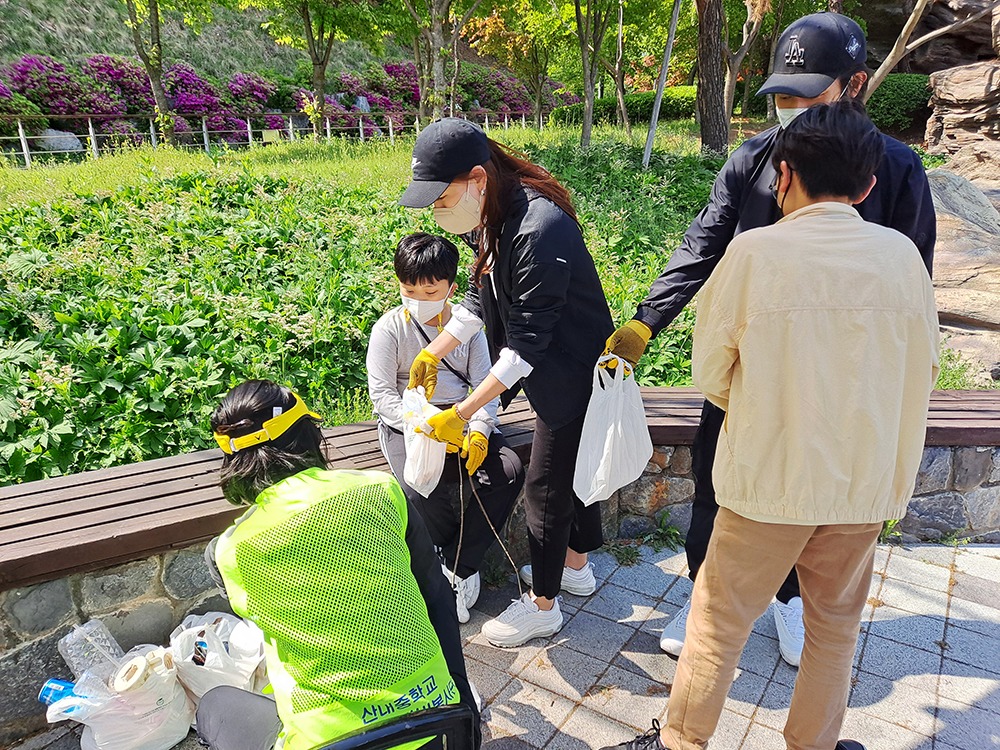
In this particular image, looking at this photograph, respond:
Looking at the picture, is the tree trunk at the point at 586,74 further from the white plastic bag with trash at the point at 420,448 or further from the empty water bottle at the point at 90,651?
the empty water bottle at the point at 90,651

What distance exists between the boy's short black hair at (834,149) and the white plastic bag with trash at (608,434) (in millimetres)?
873

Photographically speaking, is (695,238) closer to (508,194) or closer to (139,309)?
(508,194)

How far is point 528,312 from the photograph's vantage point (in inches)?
89.5

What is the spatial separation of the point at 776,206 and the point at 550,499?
1.26m

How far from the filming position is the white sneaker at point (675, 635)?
8.70 feet

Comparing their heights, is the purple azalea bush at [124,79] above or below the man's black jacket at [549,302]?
above

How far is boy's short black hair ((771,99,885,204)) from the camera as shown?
1623 mm

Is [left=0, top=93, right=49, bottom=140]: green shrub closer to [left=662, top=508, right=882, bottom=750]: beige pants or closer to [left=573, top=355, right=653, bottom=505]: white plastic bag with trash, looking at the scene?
[left=573, top=355, right=653, bottom=505]: white plastic bag with trash

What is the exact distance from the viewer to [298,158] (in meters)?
9.84

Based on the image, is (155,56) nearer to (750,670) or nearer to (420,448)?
(420,448)

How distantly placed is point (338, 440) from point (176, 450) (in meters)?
0.75

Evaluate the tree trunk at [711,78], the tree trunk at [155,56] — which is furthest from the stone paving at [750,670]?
the tree trunk at [155,56]

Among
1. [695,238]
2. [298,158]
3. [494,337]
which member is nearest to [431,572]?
[494,337]

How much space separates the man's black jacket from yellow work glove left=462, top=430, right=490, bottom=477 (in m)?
0.24
